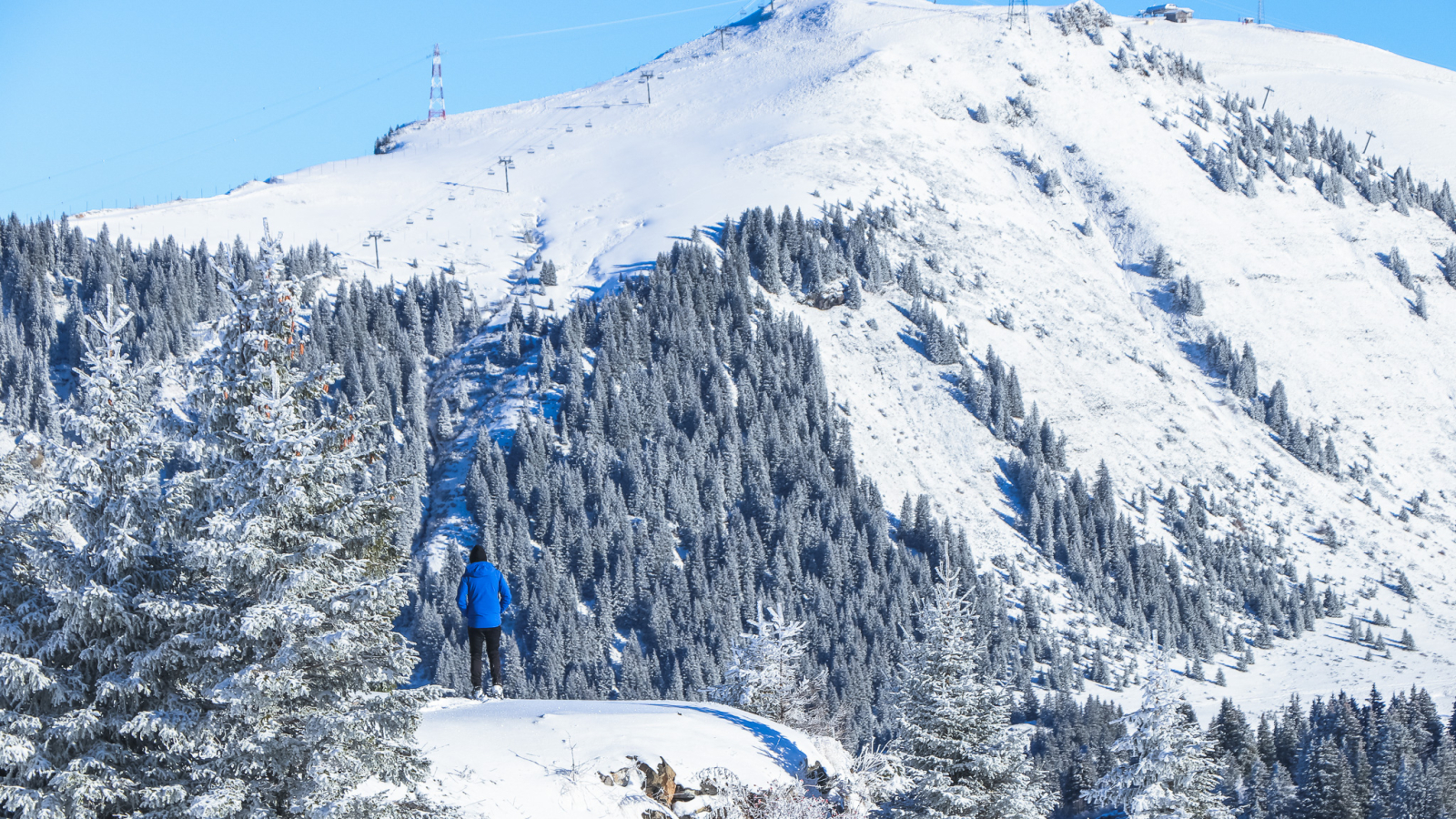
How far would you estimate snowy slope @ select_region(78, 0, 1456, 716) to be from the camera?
353ft

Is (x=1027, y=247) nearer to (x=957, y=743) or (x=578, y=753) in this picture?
(x=957, y=743)

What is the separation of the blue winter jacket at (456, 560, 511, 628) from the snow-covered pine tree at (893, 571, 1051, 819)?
11156mm

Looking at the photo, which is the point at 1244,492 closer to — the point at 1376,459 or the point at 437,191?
the point at 1376,459

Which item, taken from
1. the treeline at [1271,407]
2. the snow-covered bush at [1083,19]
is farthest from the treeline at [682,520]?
the snow-covered bush at [1083,19]

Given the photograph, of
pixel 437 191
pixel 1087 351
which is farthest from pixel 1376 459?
pixel 437 191

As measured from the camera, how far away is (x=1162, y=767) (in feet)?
101

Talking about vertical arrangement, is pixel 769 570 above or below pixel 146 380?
below

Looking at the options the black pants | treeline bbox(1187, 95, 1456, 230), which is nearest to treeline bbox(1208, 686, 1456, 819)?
the black pants

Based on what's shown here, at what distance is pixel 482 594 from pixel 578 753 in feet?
11.2

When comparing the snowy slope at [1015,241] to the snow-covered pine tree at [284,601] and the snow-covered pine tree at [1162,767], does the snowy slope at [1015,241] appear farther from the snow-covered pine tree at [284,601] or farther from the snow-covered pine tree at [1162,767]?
the snow-covered pine tree at [284,601]

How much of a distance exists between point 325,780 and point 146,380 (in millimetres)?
5596

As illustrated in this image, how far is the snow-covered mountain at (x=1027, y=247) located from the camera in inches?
4183

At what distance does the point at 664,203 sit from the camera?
13300 cm

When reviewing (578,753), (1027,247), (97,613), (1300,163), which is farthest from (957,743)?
(1300,163)
